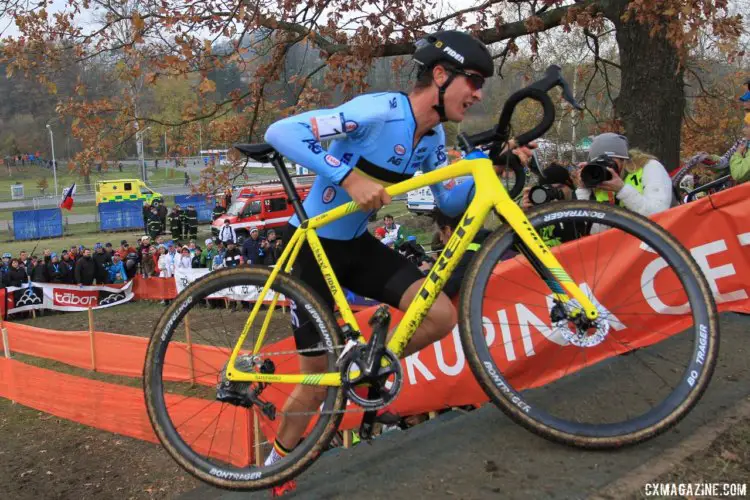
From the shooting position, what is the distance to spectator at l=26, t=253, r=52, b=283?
61.1ft

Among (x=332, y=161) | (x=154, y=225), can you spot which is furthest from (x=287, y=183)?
(x=154, y=225)

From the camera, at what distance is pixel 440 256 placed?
9.43 ft

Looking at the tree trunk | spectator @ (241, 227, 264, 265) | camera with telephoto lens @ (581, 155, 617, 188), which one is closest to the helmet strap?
camera with telephoto lens @ (581, 155, 617, 188)

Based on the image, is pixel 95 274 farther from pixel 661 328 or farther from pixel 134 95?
pixel 661 328

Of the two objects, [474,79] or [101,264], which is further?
[101,264]

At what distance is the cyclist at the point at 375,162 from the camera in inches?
112

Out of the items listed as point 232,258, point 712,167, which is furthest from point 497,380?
point 232,258

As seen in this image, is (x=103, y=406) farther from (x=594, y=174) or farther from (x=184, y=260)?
(x=184, y=260)

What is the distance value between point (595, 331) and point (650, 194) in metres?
1.97

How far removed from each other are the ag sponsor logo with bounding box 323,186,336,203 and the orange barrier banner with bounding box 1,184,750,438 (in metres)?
1.03

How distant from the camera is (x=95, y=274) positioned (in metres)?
20.0

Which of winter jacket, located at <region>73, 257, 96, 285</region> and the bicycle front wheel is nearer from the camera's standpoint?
the bicycle front wheel

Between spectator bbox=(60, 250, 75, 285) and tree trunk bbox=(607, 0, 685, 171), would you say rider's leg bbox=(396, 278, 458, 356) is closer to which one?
tree trunk bbox=(607, 0, 685, 171)

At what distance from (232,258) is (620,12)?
13746mm
